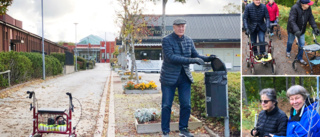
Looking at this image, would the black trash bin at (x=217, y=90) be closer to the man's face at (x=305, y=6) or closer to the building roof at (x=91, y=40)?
the man's face at (x=305, y=6)

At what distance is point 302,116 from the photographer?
10.5ft

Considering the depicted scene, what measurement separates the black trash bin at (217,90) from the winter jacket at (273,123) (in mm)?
1862

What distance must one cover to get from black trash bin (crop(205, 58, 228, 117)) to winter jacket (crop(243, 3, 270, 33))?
172 cm

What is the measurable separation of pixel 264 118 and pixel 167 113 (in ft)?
7.17

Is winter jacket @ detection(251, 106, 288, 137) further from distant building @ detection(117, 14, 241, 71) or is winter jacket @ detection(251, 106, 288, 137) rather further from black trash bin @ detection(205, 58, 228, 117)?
distant building @ detection(117, 14, 241, 71)

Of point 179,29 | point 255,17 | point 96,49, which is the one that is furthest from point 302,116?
point 96,49

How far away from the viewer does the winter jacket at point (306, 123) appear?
10.2 feet

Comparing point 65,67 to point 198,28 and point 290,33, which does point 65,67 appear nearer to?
point 198,28

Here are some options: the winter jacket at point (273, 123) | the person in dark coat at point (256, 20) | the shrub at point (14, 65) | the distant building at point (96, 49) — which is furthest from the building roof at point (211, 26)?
the distant building at point (96, 49)

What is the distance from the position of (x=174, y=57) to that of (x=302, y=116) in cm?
256

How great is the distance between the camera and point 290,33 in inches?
262

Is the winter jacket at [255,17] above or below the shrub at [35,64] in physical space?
above

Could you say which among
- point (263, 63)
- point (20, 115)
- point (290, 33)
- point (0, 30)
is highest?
point (0, 30)

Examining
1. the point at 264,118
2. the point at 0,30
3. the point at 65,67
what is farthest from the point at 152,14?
the point at 65,67
